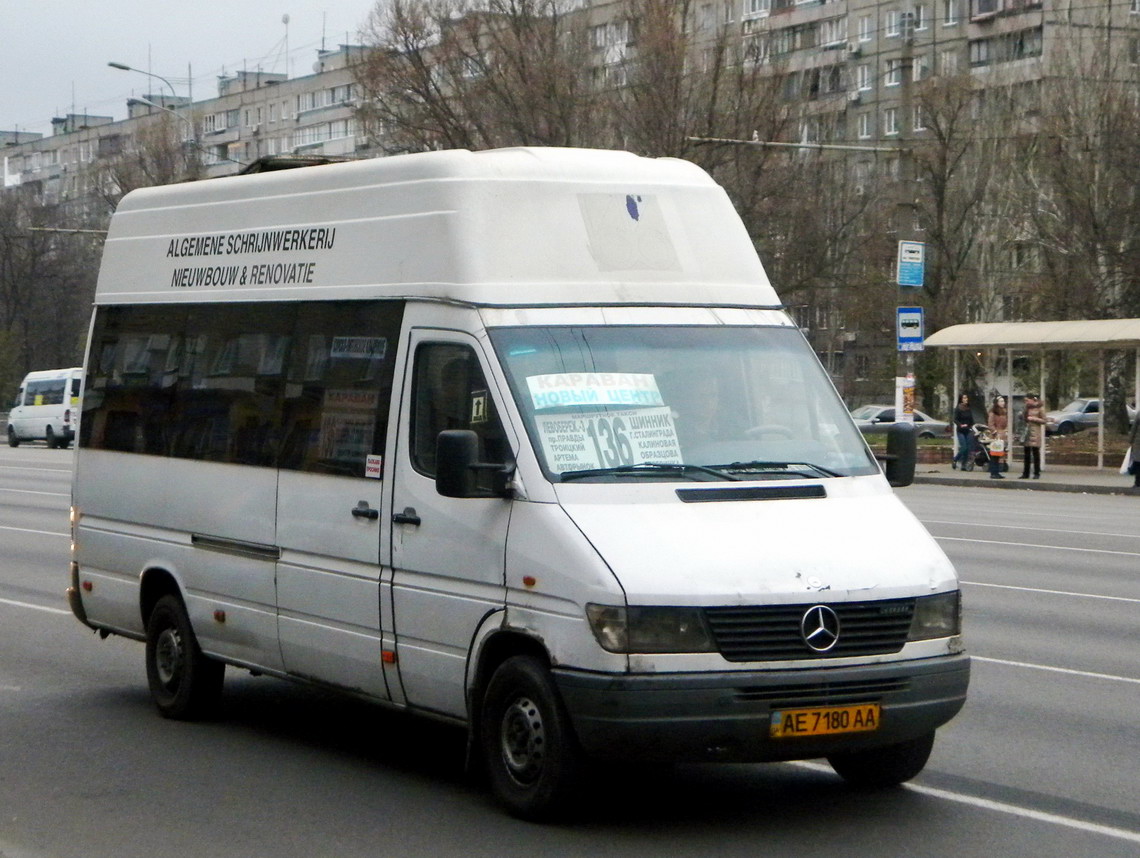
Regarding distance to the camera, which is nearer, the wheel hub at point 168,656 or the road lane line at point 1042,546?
the wheel hub at point 168,656

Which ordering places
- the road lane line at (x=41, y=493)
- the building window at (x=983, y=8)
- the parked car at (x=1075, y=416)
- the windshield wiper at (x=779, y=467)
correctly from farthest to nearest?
1. the building window at (x=983, y=8)
2. the parked car at (x=1075, y=416)
3. the road lane line at (x=41, y=493)
4. the windshield wiper at (x=779, y=467)

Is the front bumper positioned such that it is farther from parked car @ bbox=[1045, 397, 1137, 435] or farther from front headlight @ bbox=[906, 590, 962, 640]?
parked car @ bbox=[1045, 397, 1137, 435]

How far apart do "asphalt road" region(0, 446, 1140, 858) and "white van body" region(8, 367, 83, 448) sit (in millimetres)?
45498

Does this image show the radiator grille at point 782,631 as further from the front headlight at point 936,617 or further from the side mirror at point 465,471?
the side mirror at point 465,471

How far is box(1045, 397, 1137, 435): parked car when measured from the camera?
60.9 metres

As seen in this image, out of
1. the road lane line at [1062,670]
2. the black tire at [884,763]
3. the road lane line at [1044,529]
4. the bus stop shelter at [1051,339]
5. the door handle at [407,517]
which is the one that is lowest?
the road lane line at [1062,670]

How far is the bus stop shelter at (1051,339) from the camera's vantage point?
32.6 m

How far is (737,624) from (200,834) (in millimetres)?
2157

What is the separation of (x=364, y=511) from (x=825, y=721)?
227cm

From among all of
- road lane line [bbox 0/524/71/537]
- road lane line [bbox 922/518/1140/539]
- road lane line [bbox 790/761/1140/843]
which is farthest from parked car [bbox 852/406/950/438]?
road lane line [bbox 790/761/1140/843]

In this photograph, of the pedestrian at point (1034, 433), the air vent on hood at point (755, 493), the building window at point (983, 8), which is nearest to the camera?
the air vent on hood at point (755, 493)

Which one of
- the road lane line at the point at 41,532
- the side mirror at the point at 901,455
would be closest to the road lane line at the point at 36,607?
the road lane line at the point at 41,532

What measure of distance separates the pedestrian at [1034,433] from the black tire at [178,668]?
Result: 25626 mm

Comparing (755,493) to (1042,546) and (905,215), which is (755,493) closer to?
(1042,546)
